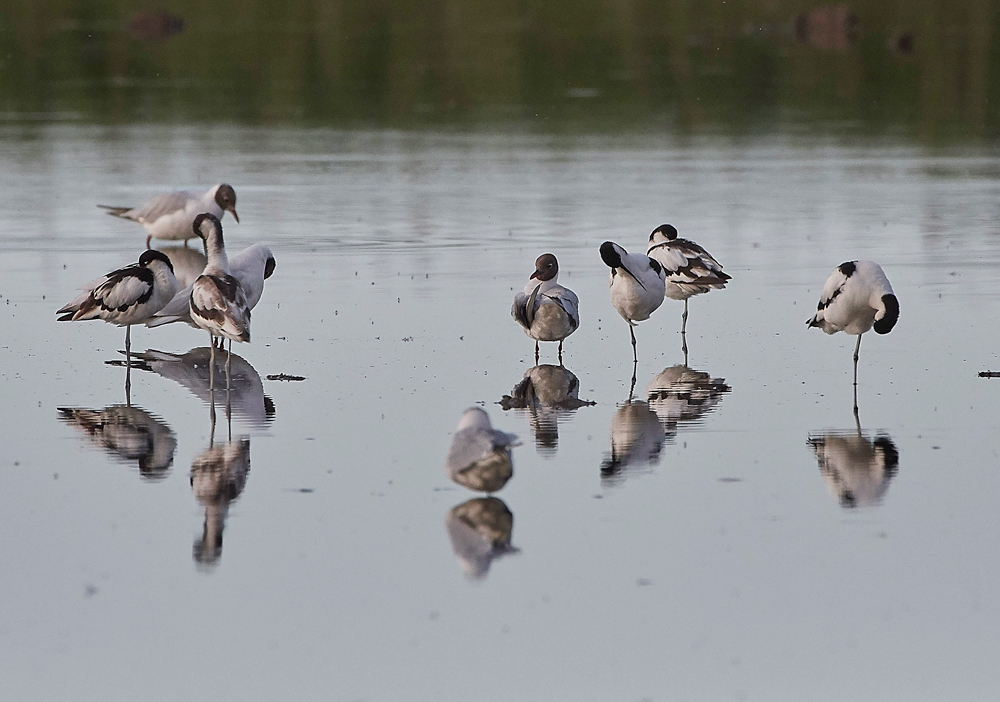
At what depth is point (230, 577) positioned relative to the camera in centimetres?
786

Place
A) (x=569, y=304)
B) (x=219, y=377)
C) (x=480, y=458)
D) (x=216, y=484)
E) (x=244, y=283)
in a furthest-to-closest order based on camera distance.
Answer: (x=244, y=283)
(x=569, y=304)
(x=219, y=377)
(x=216, y=484)
(x=480, y=458)

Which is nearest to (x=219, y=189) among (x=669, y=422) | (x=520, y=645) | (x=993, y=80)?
(x=669, y=422)

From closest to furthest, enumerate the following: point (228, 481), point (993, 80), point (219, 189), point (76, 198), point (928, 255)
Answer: point (228, 481) → point (928, 255) → point (219, 189) → point (76, 198) → point (993, 80)

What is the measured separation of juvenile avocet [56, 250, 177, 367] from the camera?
42.9ft

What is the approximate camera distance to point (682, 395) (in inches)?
464

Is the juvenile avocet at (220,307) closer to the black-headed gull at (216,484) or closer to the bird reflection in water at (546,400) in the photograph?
the black-headed gull at (216,484)

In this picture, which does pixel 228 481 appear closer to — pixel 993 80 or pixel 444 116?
pixel 444 116

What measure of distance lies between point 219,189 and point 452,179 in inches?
249

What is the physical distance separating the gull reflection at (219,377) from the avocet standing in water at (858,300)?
4579mm

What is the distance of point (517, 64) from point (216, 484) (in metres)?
39.7

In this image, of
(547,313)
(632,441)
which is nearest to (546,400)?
(632,441)

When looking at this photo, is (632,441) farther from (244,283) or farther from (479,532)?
(244,283)

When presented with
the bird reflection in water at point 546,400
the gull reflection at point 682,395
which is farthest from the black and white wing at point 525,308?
→ the gull reflection at point 682,395

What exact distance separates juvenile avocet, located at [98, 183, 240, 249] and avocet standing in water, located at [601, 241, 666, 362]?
7.87 m
